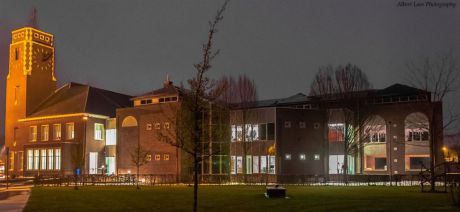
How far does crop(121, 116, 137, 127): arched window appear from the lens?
233ft

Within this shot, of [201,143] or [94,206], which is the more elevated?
[201,143]

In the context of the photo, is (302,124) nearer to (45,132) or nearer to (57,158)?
(57,158)

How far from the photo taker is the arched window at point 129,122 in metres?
71.0

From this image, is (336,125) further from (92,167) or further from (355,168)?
(92,167)

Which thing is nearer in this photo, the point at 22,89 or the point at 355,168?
the point at 355,168

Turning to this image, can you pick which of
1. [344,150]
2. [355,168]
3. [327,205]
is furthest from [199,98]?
[355,168]

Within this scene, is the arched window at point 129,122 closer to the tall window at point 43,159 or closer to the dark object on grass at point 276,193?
the tall window at point 43,159

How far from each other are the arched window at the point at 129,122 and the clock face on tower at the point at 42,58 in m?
21.2

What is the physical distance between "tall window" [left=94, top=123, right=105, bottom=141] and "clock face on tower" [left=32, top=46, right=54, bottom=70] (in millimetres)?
15182

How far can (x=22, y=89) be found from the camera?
83250 millimetres

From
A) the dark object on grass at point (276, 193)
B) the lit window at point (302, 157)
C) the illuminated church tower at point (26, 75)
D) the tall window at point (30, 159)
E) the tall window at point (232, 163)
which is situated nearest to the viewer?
the dark object on grass at point (276, 193)

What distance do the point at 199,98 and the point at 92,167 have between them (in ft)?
202

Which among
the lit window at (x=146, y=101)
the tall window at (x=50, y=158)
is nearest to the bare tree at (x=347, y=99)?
the lit window at (x=146, y=101)

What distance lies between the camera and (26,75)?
271 feet
